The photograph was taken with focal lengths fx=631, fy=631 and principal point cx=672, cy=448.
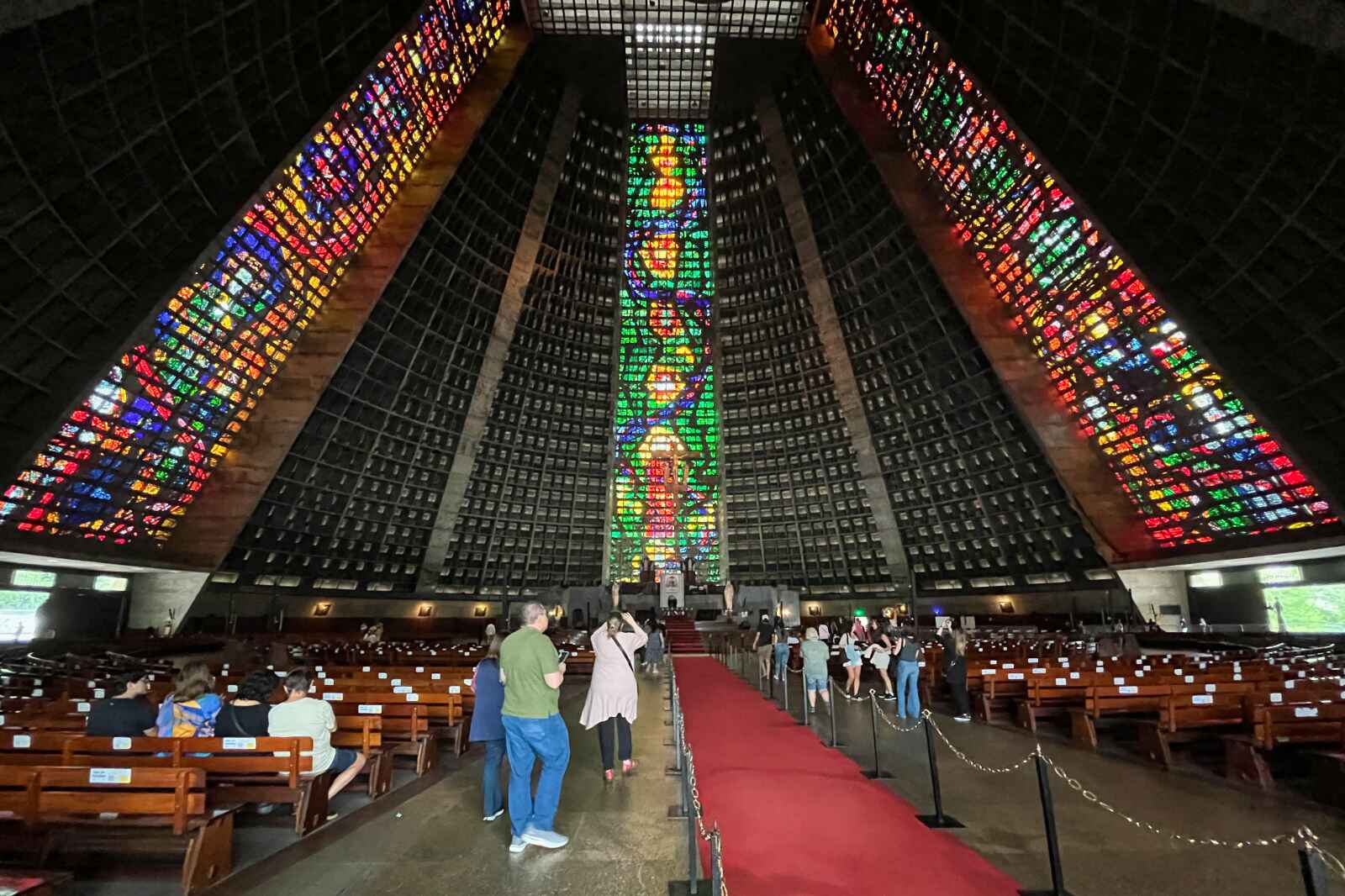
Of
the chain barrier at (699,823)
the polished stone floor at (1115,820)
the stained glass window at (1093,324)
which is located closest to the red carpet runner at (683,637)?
the polished stone floor at (1115,820)

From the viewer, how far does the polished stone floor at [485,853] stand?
3766 millimetres

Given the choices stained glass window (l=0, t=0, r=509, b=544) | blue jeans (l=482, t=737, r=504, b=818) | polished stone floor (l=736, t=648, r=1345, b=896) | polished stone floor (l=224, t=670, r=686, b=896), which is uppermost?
stained glass window (l=0, t=0, r=509, b=544)

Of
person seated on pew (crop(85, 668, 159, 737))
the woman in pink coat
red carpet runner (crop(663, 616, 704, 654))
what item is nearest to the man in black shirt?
the woman in pink coat

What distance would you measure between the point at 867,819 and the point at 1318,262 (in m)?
18.0

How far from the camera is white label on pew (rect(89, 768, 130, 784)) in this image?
3705 mm

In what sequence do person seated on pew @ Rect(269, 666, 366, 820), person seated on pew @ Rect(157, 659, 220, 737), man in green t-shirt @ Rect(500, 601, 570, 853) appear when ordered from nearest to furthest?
man in green t-shirt @ Rect(500, 601, 570, 853)
person seated on pew @ Rect(269, 666, 366, 820)
person seated on pew @ Rect(157, 659, 220, 737)

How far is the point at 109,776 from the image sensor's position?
12.2ft

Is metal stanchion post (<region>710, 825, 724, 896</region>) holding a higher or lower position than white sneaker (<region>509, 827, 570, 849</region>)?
higher

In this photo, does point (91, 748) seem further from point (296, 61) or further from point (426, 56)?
point (426, 56)

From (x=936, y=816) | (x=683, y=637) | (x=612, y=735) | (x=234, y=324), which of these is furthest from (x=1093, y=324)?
(x=234, y=324)

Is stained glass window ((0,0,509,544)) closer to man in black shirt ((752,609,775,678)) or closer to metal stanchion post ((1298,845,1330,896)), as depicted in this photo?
man in black shirt ((752,609,775,678))

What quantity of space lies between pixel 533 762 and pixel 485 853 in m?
0.62

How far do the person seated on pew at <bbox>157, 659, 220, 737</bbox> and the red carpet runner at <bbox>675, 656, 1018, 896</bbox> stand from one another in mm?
4288

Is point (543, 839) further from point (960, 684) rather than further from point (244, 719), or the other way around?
point (960, 684)
